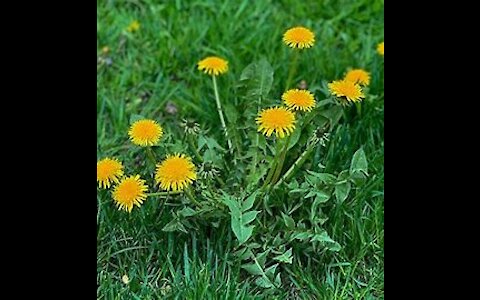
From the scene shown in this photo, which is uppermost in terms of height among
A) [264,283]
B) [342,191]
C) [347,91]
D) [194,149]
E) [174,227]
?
[347,91]

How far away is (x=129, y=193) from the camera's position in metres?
2.36

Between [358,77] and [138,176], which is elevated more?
[358,77]

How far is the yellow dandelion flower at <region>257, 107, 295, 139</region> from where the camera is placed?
2.38 meters

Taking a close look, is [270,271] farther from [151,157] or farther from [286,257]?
[151,157]

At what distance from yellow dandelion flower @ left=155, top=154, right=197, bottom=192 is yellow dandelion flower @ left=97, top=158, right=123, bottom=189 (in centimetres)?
13

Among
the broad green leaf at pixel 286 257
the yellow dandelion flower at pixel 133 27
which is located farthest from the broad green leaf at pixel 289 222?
the yellow dandelion flower at pixel 133 27

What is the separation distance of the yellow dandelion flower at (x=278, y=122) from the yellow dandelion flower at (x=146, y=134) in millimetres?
294

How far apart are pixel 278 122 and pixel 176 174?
0.32 meters

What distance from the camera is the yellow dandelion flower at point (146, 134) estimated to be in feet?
7.92

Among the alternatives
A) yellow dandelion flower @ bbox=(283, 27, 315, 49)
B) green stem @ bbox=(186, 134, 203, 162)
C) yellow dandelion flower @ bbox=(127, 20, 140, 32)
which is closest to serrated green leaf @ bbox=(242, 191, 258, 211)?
green stem @ bbox=(186, 134, 203, 162)

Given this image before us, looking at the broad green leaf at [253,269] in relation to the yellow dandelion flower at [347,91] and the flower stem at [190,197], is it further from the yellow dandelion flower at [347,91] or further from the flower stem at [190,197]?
the yellow dandelion flower at [347,91]

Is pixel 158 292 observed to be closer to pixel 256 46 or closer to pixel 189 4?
pixel 256 46

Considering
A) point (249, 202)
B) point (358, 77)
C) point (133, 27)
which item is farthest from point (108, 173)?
point (133, 27)
